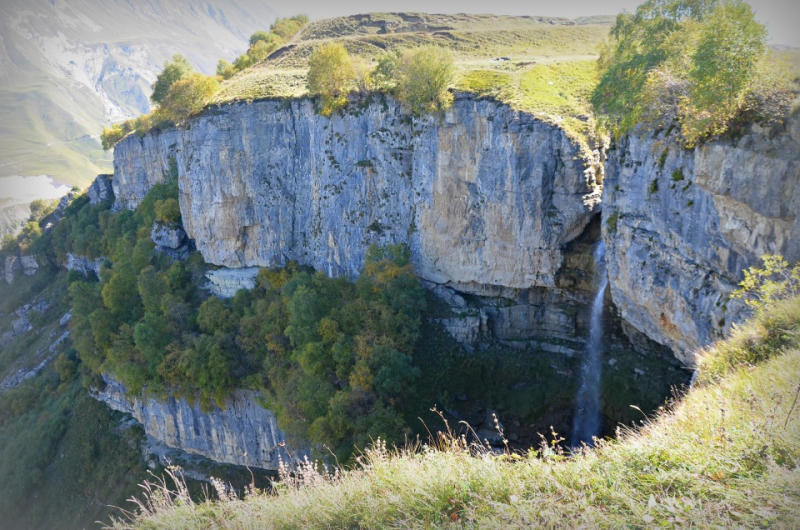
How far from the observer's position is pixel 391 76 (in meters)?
25.0

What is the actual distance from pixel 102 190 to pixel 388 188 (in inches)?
1370

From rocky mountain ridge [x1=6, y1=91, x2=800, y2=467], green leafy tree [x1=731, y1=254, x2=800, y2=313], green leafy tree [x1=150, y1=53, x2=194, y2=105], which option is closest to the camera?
green leafy tree [x1=731, y1=254, x2=800, y2=313]

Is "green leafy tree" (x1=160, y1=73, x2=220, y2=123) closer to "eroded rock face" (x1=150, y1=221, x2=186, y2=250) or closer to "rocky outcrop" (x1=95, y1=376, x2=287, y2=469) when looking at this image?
"eroded rock face" (x1=150, y1=221, x2=186, y2=250)

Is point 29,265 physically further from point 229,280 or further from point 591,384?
point 591,384

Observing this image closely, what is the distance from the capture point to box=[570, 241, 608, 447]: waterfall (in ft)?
70.4

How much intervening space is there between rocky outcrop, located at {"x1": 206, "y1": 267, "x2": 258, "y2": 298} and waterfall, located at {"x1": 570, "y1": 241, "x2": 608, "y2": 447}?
68.2 feet

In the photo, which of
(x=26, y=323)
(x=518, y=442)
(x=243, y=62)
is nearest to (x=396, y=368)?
(x=518, y=442)

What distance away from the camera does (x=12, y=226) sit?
86875 mm

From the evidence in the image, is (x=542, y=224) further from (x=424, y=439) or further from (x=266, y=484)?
(x=266, y=484)

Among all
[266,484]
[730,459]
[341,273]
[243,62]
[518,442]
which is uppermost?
[243,62]

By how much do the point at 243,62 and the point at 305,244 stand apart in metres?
22.3

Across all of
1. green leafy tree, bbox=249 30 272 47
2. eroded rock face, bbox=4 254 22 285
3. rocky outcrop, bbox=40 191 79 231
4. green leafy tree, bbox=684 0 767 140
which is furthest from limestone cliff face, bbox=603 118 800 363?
eroded rock face, bbox=4 254 22 285

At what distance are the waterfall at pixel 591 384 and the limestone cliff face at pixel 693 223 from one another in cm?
380

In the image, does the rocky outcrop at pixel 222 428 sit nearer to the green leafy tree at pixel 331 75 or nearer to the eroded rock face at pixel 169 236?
the eroded rock face at pixel 169 236
